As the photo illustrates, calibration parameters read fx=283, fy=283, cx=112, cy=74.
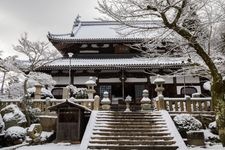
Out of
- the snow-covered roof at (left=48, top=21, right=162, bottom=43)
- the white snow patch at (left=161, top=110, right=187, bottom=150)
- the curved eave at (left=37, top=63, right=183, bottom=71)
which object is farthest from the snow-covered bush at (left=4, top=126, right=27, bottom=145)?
the snow-covered roof at (left=48, top=21, right=162, bottom=43)

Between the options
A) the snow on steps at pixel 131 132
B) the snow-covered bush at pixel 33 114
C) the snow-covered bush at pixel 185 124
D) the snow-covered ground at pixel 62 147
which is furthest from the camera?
the snow-covered bush at pixel 33 114

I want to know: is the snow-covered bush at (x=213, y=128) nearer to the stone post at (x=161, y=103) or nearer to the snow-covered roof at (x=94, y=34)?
the stone post at (x=161, y=103)

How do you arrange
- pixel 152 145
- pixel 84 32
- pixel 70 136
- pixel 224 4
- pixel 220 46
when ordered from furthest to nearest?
pixel 84 32, pixel 70 136, pixel 220 46, pixel 152 145, pixel 224 4

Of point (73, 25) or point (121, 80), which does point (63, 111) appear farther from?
point (73, 25)

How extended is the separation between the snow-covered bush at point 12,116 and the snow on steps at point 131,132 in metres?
4.69

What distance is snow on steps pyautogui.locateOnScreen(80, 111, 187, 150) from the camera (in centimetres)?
1395

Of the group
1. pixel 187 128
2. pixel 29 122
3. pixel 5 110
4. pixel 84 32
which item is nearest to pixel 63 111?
pixel 29 122

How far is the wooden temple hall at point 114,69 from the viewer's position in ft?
83.0

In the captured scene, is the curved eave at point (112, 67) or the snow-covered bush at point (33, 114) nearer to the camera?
the snow-covered bush at point (33, 114)

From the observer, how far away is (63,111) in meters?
17.2

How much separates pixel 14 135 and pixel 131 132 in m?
6.94

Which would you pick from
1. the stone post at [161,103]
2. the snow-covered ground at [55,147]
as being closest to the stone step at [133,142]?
the snow-covered ground at [55,147]

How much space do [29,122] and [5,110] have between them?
1.75m

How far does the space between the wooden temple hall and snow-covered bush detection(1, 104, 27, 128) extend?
22.0 feet
